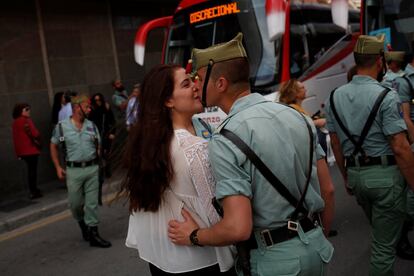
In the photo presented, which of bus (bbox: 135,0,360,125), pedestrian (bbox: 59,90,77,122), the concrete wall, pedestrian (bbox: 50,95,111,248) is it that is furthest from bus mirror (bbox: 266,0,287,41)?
the concrete wall

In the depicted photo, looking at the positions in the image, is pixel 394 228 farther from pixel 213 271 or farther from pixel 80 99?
pixel 80 99

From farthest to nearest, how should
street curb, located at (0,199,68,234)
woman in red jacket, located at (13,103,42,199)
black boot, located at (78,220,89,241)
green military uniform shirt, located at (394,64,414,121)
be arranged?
woman in red jacket, located at (13,103,42,199) < street curb, located at (0,199,68,234) < black boot, located at (78,220,89,241) < green military uniform shirt, located at (394,64,414,121)

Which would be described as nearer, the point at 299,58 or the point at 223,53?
the point at 223,53

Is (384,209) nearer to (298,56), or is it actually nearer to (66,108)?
(298,56)

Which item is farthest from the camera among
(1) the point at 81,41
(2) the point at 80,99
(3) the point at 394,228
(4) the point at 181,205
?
(1) the point at 81,41

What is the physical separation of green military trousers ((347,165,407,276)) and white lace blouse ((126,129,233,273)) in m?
1.44

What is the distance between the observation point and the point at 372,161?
129 inches

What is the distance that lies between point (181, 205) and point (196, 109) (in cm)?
49

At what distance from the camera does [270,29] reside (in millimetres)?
5789

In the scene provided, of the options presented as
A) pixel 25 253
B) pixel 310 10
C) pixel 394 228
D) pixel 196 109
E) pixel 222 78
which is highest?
pixel 310 10

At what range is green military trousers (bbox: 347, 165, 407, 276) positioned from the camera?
3156mm

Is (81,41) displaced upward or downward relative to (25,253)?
upward

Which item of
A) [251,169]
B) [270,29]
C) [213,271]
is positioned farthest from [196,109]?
[270,29]

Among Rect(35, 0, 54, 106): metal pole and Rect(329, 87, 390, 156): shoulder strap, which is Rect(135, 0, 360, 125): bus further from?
Rect(329, 87, 390, 156): shoulder strap
